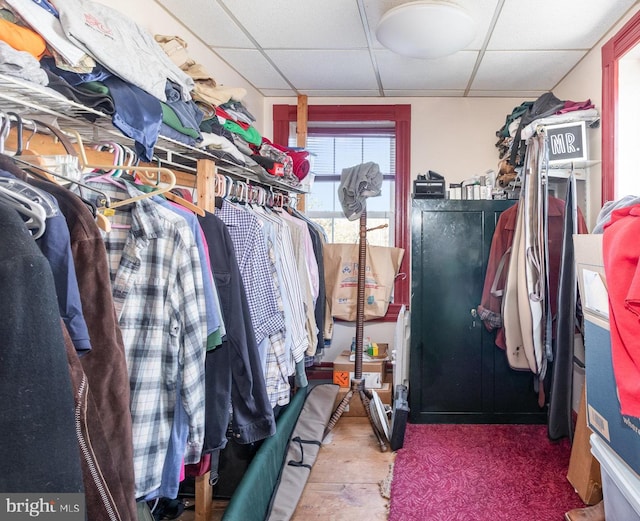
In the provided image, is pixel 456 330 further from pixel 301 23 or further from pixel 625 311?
pixel 301 23

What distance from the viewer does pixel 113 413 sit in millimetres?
895

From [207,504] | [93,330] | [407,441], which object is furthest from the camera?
[407,441]

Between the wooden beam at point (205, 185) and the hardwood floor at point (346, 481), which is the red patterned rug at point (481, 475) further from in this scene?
the wooden beam at point (205, 185)

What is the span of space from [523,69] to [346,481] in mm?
2732

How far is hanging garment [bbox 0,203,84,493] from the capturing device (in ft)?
1.74

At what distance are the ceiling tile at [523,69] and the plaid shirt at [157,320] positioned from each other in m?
2.33

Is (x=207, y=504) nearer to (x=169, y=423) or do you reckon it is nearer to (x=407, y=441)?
(x=169, y=423)

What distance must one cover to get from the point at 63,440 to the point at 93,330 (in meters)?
0.36

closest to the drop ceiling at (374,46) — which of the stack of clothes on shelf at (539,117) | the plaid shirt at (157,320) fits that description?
the stack of clothes on shelf at (539,117)

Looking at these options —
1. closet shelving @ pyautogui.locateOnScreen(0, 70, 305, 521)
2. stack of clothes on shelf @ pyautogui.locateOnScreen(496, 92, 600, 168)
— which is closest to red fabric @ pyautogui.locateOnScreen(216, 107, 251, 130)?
closet shelving @ pyautogui.locateOnScreen(0, 70, 305, 521)

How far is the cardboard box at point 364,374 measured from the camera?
304 centimetres

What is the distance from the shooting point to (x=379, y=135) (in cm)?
356

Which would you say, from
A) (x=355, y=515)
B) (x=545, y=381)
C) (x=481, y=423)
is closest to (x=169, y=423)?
(x=355, y=515)

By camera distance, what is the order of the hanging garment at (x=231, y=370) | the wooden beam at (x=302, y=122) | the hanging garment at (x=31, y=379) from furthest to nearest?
the wooden beam at (x=302, y=122)
the hanging garment at (x=231, y=370)
the hanging garment at (x=31, y=379)
